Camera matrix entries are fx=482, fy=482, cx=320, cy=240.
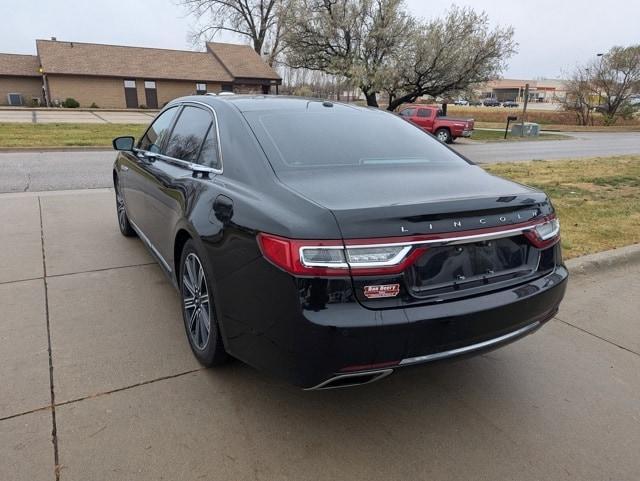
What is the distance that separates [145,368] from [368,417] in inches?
54.4

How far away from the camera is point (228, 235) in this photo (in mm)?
2436

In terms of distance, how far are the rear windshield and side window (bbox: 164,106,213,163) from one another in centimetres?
45

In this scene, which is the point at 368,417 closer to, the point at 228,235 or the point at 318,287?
the point at 318,287

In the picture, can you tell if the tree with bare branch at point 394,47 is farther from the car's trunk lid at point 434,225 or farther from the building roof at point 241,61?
the car's trunk lid at point 434,225

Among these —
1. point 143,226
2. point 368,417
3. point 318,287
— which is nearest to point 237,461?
point 368,417

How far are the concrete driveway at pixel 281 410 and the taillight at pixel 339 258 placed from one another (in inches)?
21.2

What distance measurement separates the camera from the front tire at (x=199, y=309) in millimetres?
2719

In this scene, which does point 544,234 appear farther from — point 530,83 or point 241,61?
point 530,83

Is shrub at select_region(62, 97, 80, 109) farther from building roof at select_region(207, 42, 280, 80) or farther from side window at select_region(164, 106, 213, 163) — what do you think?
side window at select_region(164, 106, 213, 163)

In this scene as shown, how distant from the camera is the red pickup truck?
22312 mm

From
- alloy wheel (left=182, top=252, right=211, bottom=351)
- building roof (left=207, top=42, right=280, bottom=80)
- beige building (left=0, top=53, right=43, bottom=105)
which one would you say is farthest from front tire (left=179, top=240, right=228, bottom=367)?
beige building (left=0, top=53, right=43, bottom=105)

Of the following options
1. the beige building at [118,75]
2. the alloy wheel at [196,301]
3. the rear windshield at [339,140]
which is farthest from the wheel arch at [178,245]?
the beige building at [118,75]

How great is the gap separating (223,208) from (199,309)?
2.49 feet

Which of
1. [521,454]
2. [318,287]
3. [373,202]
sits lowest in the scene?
[521,454]
